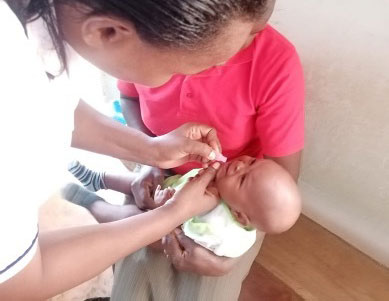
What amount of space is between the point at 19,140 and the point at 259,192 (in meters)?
0.54

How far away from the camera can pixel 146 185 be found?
1213 millimetres

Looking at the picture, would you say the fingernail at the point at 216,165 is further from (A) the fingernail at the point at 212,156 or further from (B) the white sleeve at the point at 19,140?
(B) the white sleeve at the point at 19,140

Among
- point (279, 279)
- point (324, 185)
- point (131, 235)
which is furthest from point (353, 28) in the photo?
point (279, 279)

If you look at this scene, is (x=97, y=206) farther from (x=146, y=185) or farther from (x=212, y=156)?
(x=212, y=156)

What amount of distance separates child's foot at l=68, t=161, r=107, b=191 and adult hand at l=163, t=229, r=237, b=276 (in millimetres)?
311

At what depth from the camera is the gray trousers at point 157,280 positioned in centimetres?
114

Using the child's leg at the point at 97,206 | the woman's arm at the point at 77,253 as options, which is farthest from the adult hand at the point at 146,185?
the woman's arm at the point at 77,253

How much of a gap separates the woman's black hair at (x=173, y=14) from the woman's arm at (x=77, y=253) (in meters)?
0.33

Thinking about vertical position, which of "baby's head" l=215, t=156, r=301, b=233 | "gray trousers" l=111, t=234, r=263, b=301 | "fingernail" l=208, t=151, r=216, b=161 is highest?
"fingernail" l=208, t=151, r=216, b=161

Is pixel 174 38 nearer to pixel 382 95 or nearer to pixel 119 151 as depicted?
pixel 119 151

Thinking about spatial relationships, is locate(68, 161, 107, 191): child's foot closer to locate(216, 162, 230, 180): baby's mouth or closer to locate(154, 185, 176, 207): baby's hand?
locate(154, 185, 176, 207): baby's hand

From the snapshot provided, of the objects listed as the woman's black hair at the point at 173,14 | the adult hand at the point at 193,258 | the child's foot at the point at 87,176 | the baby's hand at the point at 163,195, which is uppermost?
the woman's black hair at the point at 173,14

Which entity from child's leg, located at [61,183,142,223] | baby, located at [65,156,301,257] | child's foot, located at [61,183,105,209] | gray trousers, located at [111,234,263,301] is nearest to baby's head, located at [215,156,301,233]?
baby, located at [65,156,301,257]

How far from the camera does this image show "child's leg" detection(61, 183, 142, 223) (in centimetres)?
124
